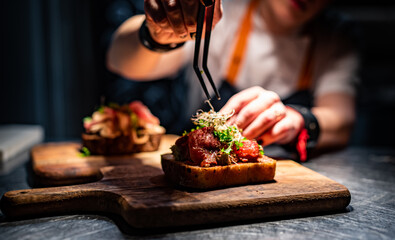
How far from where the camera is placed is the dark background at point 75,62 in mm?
3977

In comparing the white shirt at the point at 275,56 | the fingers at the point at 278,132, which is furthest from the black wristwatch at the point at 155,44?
the white shirt at the point at 275,56

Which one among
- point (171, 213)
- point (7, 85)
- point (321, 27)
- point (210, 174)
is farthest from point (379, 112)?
point (7, 85)

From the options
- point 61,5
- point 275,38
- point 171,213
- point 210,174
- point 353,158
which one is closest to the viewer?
point 171,213

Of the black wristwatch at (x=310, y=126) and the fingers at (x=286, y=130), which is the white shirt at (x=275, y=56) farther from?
the fingers at (x=286, y=130)

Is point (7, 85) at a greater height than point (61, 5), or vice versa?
point (61, 5)

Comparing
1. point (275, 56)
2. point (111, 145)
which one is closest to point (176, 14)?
point (111, 145)

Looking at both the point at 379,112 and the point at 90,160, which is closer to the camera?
the point at 90,160

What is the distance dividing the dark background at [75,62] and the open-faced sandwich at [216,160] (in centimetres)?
290

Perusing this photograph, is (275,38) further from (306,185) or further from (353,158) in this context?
(306,185)

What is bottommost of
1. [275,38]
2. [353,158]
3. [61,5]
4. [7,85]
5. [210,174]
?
[353,158]

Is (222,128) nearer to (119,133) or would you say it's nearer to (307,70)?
(119,133)

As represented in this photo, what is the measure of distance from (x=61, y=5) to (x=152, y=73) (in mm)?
1681

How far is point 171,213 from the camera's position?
1127 millimetres

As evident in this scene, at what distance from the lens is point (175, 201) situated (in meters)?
1.20
